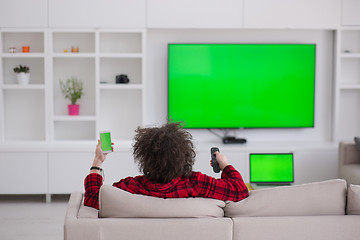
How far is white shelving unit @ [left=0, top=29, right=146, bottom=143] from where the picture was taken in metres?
5.18

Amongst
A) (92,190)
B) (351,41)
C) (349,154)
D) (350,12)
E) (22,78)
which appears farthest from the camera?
(351,41)

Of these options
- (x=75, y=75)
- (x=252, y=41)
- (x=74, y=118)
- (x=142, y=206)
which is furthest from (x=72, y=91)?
(x=142, y=206)

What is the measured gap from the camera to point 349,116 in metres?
5.47

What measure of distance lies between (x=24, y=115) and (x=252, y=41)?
100 inches

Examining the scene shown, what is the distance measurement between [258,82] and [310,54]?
62cm

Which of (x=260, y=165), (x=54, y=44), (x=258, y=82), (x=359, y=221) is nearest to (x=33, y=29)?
(x=54, y=44)

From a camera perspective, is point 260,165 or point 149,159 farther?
point 260,165

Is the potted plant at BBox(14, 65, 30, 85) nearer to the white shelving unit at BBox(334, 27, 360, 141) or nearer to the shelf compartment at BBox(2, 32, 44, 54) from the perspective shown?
the shelf compartment at BBox(2, 32, 44, 54)

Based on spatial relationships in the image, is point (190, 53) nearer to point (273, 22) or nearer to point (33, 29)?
point (273, 22)

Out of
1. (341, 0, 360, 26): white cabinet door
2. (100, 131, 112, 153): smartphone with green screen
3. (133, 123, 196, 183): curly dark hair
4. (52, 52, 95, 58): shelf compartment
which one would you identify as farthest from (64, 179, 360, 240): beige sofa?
(341, 0, 360, 26): white cabinet door

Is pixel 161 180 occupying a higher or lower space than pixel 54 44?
lower

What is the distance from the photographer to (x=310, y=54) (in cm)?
521

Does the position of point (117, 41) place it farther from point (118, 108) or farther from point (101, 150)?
point (101, 150)

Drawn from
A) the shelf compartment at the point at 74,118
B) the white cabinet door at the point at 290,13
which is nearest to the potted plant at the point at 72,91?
the shelf compartment at the point at 74,118
